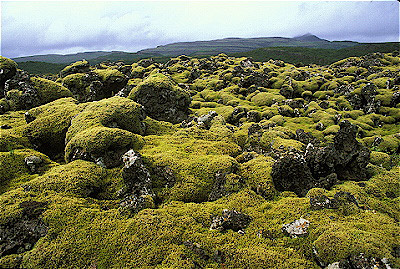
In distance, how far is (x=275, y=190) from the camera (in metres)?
10.4

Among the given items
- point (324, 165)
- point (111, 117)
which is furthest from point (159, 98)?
point (324, 165)

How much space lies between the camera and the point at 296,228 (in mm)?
7855

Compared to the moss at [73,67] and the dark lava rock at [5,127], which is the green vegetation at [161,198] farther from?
the moss at [73,67]

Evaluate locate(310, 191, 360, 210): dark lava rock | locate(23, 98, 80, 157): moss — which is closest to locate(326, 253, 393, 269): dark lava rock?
locate(310, 191, 360, 210): dark lava rock

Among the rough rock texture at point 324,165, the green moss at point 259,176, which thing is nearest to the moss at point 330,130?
the rough rock texture at point 324,165

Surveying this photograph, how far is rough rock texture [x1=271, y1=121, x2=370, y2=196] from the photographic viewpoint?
10.5 metres

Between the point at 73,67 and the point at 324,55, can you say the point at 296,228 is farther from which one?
the point at 324,55

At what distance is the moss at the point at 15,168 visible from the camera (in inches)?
375

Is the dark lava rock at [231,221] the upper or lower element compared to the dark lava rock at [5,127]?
lower

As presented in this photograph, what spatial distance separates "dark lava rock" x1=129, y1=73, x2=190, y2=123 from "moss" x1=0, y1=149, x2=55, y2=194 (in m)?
9.39

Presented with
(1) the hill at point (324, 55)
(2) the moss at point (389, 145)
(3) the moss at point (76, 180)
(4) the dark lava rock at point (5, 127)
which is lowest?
(2) the moss at point (389, 145)

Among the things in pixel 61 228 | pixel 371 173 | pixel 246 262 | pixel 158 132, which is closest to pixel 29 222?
pixel 61 228

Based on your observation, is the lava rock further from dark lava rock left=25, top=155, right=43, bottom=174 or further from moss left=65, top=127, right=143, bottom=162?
dark lava rock left=25, top=155, right=43, bottom=174

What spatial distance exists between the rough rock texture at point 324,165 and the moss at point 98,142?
8.04 metres
